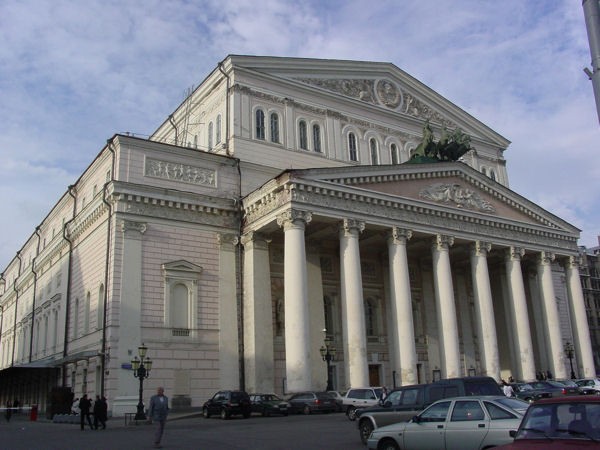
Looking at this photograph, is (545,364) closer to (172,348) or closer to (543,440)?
(172,348)

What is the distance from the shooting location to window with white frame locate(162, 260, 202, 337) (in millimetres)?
32812

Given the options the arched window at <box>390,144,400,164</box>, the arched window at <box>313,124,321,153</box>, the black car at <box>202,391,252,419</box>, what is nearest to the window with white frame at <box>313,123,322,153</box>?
the arched window at <box>313,124,321,153</box>

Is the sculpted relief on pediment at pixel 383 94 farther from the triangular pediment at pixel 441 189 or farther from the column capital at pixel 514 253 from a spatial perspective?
the column capital at pixel 514 253

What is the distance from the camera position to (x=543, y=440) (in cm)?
815

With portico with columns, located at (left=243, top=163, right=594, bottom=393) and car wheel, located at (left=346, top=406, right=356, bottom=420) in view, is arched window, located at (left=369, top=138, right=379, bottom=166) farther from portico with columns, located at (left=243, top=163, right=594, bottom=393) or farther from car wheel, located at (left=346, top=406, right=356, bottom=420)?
car wheel, located at (left=346, top=406, right=356, bottom=420)

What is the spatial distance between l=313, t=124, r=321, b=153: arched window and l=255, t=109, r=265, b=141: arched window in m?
4.09

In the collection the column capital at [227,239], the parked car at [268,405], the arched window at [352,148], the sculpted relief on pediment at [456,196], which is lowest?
the parked car at [268,405]

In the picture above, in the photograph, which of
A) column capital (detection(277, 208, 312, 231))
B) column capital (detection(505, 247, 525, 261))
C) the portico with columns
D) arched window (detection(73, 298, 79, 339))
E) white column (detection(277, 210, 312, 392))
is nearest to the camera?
white column (detection(277, 210, 312, 392))

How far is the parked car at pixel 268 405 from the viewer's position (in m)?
28.2

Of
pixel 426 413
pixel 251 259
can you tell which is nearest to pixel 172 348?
pixel 251 259

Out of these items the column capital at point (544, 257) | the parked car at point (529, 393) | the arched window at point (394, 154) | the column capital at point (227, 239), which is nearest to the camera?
the parked car at point (529, 393)

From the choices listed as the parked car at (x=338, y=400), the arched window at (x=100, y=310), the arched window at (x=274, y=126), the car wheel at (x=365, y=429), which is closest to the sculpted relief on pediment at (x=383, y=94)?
the arched window at (x=274, y=126)

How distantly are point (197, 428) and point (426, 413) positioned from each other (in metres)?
12.3

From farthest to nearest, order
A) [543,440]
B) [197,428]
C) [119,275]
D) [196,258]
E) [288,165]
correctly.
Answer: [288,165]
[196,258]
[119,275]
[197,428]
[543,440]
